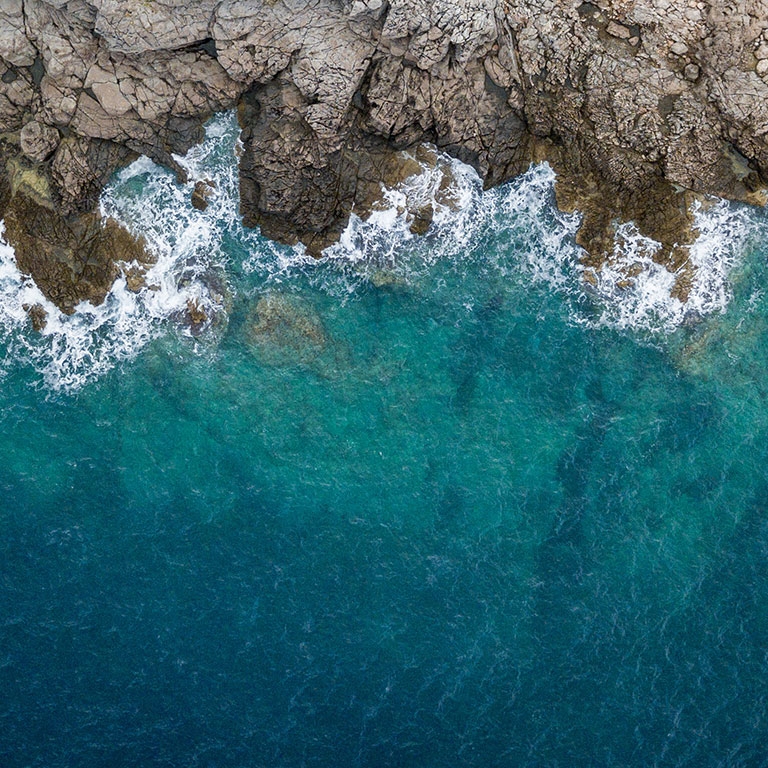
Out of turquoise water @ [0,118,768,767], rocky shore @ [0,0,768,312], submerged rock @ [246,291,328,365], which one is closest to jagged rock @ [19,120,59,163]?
rocky shore @ [0,0,768,312]

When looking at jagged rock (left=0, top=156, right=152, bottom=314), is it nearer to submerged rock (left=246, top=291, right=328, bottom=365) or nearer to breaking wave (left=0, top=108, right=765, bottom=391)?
breaking wave (left=0, top=108, right=765, bottom=391)

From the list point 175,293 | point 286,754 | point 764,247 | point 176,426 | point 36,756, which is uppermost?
point 764,247

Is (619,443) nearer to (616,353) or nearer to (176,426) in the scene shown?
(616,353)

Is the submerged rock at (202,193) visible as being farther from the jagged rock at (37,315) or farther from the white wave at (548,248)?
the jagged rock at (37,315)

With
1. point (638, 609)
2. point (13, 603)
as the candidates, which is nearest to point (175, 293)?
point (13, 603)

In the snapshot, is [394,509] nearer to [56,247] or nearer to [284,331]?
[284,331]
